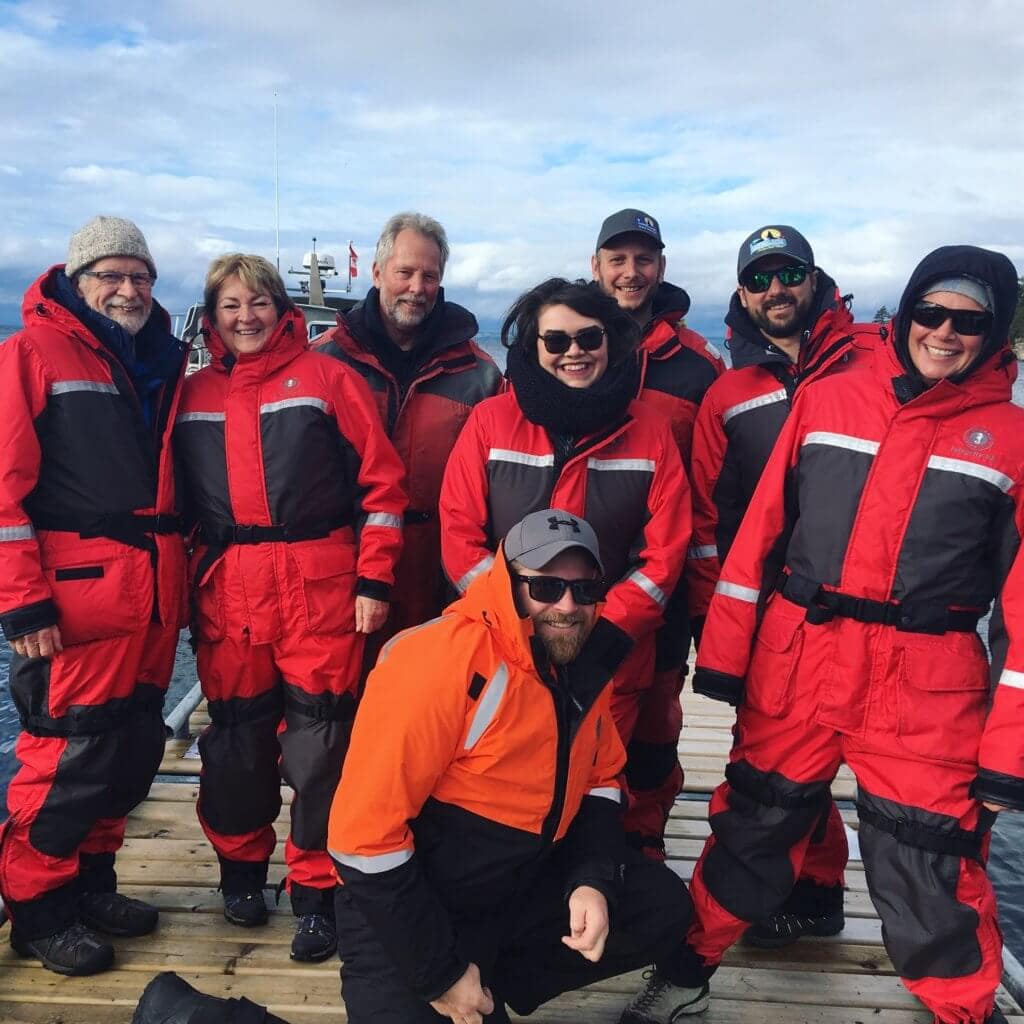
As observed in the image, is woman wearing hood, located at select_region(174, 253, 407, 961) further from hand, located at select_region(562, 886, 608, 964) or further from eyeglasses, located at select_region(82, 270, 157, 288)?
hand, located at select_region(562, 886, 608, 964)

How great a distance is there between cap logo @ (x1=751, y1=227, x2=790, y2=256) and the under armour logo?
153 cm

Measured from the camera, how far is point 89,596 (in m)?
2.75

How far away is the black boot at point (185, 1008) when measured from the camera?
6.45 ft

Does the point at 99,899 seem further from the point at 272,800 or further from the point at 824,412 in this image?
the point at 824,412

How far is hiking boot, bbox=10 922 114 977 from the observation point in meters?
2.86

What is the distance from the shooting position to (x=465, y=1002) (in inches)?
82.8

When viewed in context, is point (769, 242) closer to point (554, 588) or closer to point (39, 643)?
point (554, 588)

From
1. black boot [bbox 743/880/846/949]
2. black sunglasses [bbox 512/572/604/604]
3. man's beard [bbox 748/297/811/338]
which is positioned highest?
man's beard [bbox 748/297/811/338]

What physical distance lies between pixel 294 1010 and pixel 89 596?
154 cm

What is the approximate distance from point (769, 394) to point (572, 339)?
86cm

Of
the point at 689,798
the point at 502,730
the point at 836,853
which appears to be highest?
the point at 502,730

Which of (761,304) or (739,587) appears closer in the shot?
(739,587)

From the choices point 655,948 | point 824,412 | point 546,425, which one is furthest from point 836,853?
point 546,425

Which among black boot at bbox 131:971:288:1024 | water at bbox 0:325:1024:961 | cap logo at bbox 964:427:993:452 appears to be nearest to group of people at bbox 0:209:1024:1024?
cap logo at bbox 964:427:993:452
